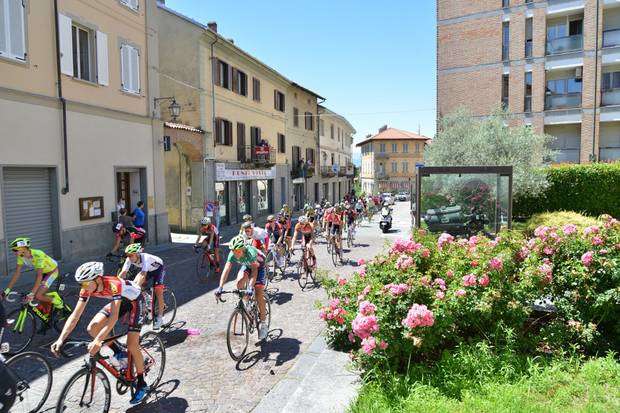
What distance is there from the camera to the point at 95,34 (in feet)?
46.3

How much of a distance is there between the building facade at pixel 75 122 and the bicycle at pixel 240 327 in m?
7.99

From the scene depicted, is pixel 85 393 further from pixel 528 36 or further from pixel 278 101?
pixel 528 36

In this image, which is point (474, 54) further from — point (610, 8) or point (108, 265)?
point (108, 265)

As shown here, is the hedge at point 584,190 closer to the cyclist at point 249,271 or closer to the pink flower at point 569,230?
the pink flower at point 569,230

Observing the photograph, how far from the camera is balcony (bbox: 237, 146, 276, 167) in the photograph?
2573 cm

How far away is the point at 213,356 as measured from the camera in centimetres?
633

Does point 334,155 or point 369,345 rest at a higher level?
point 334,155

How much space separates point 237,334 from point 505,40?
28.0m

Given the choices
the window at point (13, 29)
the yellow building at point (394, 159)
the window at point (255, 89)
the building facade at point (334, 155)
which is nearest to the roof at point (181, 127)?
the window at point (255, 89)

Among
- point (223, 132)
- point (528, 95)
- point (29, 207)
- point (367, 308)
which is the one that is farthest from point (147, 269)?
point (528, 95)

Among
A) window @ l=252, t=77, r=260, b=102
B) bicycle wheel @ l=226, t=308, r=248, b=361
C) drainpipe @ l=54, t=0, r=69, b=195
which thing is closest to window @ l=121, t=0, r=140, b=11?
drainpipe @ l=54, t=0, r=69, b=195

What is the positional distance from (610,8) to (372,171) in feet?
171

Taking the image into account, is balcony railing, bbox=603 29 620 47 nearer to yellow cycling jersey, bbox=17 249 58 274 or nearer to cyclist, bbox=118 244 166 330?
cyclist, bbox=118 244 166 330

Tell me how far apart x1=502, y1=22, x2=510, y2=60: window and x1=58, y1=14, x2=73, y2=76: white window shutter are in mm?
24515
